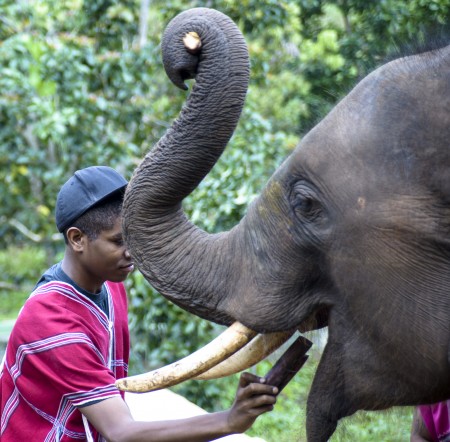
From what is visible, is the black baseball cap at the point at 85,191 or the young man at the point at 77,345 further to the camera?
the black baseball cap at the point at 85,191

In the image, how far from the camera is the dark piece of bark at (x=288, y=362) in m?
2.34

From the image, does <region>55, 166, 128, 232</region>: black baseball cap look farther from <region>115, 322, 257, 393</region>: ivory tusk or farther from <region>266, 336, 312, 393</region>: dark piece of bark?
<region>266, 336, 312, 393</region>: dark piece of bark

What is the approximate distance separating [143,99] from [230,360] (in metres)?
4.20

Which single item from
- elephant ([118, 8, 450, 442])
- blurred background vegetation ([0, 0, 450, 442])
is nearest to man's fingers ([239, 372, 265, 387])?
elephant ([118, 8, 450, 442])

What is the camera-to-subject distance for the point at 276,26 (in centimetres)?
606

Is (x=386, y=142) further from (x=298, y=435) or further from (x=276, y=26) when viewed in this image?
(x=276, y=26)

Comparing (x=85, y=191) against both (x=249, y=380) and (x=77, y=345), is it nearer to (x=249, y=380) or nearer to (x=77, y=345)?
(x=77, y=345)

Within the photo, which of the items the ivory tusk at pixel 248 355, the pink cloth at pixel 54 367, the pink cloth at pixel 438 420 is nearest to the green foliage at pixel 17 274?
the pink cloth at pixel 54 367

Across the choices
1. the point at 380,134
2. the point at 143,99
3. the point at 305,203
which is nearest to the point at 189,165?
the point at 305,203

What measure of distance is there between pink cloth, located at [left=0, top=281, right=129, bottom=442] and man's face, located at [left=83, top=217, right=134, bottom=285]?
100 mm

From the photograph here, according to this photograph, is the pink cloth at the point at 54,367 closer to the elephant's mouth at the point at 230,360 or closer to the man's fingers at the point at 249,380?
the elephant's mouth at the point at 230,360

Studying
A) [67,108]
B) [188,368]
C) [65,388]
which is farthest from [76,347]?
[67,108]

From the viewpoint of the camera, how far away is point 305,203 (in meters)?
2.28

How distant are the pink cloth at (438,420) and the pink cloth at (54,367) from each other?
941 millimetres
